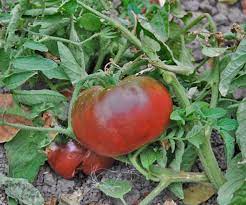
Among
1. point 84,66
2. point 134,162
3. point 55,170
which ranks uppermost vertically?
point 84,66

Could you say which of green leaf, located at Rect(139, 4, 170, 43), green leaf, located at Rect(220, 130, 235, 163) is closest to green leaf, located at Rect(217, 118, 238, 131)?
green leaf, located at Rect(220, 130, 235, 163)

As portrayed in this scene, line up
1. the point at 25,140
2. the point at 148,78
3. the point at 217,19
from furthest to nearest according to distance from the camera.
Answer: the point at 217,19 < the point at 25,140 < the point at 148,78

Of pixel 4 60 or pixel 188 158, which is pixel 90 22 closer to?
pixel 4 60

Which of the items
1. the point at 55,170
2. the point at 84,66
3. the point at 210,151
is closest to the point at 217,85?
the point at 210,151

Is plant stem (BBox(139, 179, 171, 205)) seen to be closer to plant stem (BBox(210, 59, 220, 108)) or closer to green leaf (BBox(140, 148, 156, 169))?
green leaf (BBox(140, 148, 156, 169))

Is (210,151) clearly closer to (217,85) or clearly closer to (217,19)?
(217,85)

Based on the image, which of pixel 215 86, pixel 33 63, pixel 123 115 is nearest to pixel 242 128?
pixel 215 86

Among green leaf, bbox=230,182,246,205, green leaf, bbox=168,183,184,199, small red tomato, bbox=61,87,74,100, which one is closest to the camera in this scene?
green leaf, bbox=230,182,246,205
